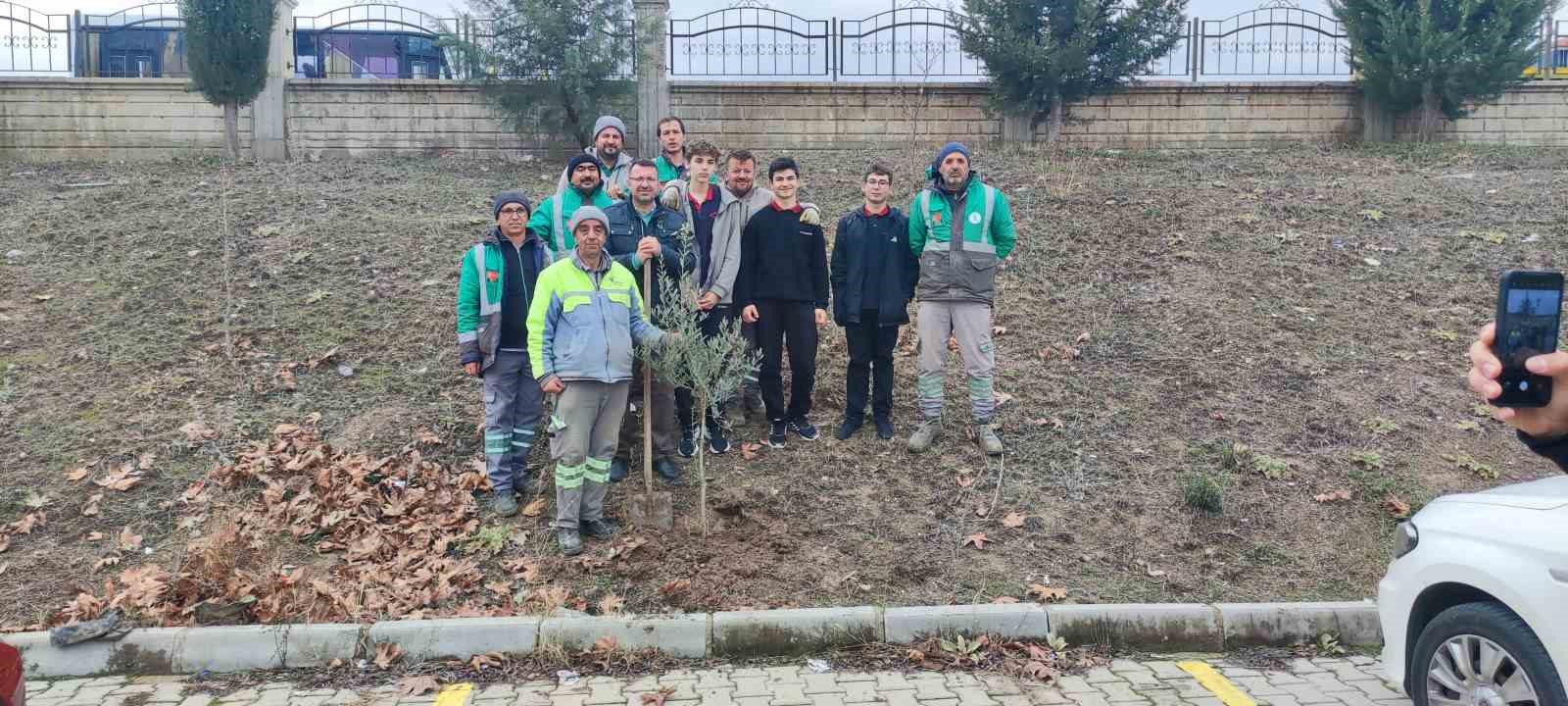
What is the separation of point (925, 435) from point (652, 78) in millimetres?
9673

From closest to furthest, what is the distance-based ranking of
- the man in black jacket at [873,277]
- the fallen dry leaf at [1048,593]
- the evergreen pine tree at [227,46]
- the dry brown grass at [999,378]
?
1. the fallen dry leaf at [1048,593]
2. the dry brown grass at [999,378]
3. the man in black jacket at [873,277]
4. the evergreen pine tree at [227,46]

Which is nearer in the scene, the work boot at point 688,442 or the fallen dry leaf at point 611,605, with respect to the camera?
the fallen dry leaf at point 611,605

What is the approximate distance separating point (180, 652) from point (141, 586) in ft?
2.23

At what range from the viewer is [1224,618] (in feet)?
16.4

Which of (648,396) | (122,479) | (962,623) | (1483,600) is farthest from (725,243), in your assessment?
(1483,600)

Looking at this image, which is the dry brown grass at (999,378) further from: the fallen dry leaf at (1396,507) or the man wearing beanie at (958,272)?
the man wearing beanie at (958,272)

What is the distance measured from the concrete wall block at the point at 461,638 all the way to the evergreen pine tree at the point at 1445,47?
15404 millimetres

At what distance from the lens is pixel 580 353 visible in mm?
5488

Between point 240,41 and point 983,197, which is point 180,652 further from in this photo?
point 240,41

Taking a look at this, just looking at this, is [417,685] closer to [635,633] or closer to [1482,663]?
[635,633]

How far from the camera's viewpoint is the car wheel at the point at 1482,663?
3176mm

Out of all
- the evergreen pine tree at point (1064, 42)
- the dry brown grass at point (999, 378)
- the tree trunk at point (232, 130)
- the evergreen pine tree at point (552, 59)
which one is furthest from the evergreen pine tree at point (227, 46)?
the evergreen pine tree at point (1064, 42)

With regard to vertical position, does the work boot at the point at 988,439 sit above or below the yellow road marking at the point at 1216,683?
above

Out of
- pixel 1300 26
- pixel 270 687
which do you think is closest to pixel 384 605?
pixel 270 687
